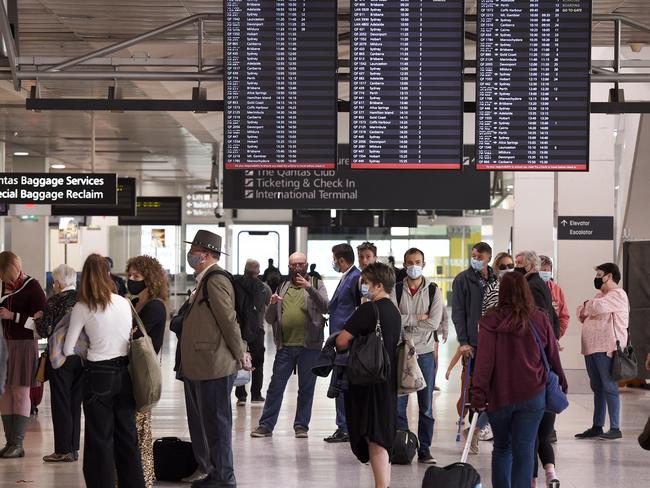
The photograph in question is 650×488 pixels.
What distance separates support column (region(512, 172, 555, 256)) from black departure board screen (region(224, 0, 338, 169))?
9.46m

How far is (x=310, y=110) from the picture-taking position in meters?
7.98

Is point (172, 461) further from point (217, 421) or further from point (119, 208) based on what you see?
point (119, 208)

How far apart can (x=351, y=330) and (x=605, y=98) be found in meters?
8.94

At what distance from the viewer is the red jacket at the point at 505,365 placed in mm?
6098

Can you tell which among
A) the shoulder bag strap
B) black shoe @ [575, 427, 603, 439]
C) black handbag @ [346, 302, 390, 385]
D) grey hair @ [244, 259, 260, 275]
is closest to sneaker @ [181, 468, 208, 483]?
black handbag @ [346, 302, 390, 385]

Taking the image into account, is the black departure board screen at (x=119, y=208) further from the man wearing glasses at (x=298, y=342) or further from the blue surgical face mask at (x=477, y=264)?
the blue surgical face mask at (x=477, y=264)

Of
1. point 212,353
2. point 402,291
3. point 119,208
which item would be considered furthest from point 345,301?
point 119,208

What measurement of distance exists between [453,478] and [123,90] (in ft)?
30.3

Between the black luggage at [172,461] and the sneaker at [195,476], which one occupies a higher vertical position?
the black luggage at [172,461]

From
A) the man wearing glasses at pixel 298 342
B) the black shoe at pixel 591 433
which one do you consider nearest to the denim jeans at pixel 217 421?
the man wearing glasses at pixel 298 342

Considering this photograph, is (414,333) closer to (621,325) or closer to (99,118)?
(621,325)

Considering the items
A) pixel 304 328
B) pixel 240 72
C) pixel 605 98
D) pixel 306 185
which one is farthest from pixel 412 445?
pixel 605 98

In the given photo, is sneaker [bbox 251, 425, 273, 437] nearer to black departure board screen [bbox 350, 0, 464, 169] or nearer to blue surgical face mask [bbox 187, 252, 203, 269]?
blue surgical face mask [bbox 187, 252, 203, 269]

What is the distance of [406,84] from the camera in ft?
25.8
